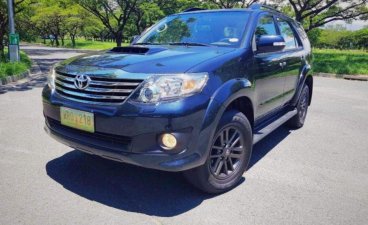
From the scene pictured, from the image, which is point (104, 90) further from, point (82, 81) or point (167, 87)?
point (167, 87)

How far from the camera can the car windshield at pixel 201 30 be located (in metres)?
3.67

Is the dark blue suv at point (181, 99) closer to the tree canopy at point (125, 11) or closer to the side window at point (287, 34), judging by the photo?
the side window at point (287, 34)

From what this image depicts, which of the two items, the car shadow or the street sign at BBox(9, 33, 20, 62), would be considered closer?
the car shadow

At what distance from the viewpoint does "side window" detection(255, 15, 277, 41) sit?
12.6 ft

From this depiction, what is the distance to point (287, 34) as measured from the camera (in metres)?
4.85

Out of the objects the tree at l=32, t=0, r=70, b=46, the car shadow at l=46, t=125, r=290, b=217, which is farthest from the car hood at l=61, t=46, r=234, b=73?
the tree at l=32, t=0, r=70, b=46

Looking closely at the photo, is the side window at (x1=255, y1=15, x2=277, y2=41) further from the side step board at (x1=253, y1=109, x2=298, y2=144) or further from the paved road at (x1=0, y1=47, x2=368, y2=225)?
the paved road at (x1=0, y1=47, x2=368, y2=225)

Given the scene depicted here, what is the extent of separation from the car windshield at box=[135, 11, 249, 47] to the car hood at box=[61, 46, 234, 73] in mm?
271

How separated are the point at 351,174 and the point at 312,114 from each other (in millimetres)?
3101

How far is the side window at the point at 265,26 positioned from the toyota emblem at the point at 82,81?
187 centimetres

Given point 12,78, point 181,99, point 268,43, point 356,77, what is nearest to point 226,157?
point 181,99

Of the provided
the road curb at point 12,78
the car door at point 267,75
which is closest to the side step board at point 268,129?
the car door at point 267,75

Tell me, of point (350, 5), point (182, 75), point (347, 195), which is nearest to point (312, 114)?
point (347, 195)

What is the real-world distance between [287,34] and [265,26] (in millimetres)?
934
